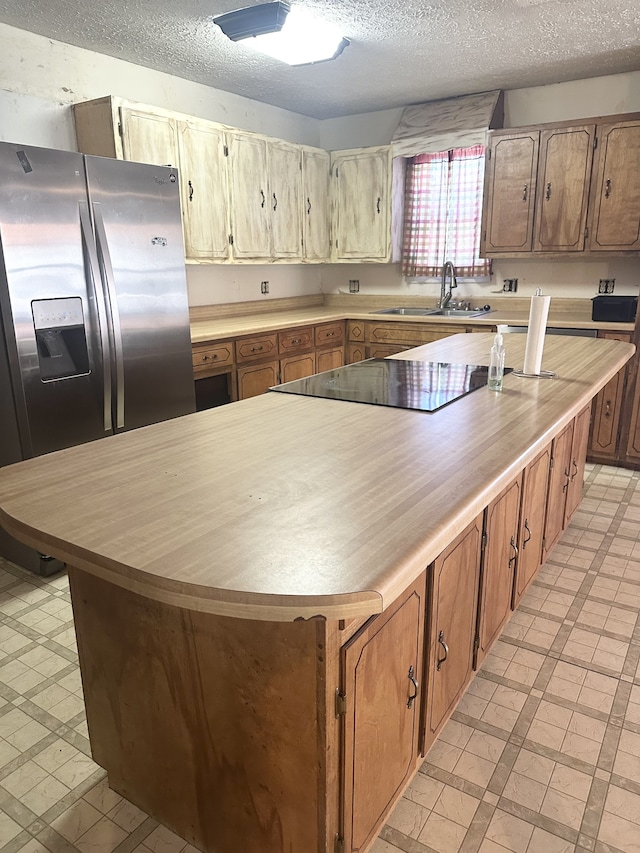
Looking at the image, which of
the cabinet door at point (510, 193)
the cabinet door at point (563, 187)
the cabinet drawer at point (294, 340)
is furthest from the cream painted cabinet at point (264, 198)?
the cabinet door at point (563, 187)

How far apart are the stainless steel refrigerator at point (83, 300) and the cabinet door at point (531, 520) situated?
6.30 ft

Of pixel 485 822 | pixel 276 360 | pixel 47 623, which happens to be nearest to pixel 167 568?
pixel 485 822

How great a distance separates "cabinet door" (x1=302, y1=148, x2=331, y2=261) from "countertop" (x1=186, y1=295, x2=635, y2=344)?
1.62ft

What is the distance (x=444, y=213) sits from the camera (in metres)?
4.89

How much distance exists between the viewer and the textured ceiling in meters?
2.84

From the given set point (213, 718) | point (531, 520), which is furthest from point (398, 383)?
point (213, 718)

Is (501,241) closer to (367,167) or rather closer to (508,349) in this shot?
(367,167)

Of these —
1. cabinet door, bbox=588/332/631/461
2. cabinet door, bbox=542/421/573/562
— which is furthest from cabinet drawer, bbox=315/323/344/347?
cabinet door, bbox=542/421/573/562

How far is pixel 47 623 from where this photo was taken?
2367mm

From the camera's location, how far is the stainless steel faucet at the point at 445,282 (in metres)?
4.77

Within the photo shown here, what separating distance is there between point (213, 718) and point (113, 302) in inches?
83.9

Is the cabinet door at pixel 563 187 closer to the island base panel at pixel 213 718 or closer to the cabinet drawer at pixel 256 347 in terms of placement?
the cabinet drawer at pixel 256 347

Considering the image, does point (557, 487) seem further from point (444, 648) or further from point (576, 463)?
point (444, 648)

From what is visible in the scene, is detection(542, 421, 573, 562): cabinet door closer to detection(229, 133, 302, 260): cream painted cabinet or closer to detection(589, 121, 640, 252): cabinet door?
detection(589, 121, 640, 252): cabinet door
